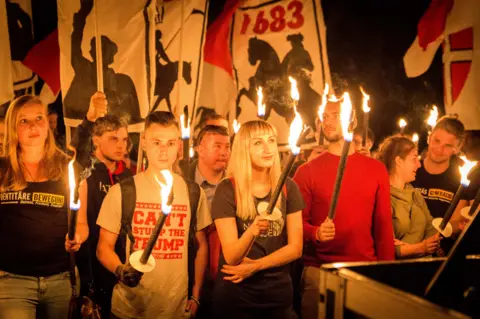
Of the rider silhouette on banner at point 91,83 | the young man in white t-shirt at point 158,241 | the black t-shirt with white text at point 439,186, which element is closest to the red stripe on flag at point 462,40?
the black t-shirt with white text at point 439,186

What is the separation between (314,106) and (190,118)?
7.15 ft

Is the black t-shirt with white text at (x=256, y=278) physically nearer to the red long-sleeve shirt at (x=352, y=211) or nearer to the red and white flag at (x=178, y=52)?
the red long-sleeve shirt at (x=352, y=211)

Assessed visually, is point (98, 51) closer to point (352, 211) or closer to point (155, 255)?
point (155, 255)

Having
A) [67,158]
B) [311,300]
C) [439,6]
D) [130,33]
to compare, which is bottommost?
[311,300]

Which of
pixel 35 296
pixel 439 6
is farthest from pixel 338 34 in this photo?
pixel 35 296

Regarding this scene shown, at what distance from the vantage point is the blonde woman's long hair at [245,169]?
367 cm

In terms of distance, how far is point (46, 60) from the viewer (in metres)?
8.45

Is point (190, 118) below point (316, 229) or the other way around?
the other way around

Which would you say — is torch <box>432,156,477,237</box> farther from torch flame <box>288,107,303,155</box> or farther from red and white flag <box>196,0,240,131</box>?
red and white flag <box>196,0,240,131</box>

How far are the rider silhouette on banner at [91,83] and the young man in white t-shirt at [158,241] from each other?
3.04 m

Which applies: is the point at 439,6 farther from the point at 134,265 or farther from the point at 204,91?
the point at 134,265

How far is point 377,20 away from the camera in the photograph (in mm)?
10961

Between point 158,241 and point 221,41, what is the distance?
6.08 m

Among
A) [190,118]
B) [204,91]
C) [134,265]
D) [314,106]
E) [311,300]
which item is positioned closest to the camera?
[134,265]
